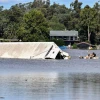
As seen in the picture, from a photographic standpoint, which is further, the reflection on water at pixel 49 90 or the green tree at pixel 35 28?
the green tree at pixel 35 28

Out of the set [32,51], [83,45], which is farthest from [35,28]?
[32,51]

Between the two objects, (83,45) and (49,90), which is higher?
(49,90)

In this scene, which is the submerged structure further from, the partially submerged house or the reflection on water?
the partially submerged house

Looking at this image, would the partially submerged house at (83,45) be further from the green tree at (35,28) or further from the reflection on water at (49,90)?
the reflection on water at (49,90)

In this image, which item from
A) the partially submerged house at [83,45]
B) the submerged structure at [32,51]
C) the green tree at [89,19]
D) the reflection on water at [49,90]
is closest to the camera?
the reflection on water at [49,90]

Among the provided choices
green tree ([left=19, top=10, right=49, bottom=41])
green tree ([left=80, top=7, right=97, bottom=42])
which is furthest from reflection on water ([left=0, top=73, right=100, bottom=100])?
green tree ([left=80, top=7, right=97, bottom=42])

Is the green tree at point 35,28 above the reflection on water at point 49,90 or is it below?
below

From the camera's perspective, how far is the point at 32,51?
80188mm

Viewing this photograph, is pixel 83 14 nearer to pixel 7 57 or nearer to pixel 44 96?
pixel 7 57

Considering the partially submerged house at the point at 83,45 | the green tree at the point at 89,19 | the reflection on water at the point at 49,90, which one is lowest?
the partially submerged house at the point at 83,45

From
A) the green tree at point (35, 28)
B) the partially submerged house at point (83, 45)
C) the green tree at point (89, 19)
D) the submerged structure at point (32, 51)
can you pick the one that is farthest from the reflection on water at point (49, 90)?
the green tree at point (89, 19)

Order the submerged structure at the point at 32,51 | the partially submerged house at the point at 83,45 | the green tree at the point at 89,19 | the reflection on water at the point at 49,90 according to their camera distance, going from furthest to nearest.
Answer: the green tree at the point at 89,19, the partially submerged house at the point at 83,45, the submerged structure at the point at 32,51, the reflection on water at the point at 49,90

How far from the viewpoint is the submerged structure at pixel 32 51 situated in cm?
7931

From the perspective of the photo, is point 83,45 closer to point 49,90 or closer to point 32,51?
point 32,51
